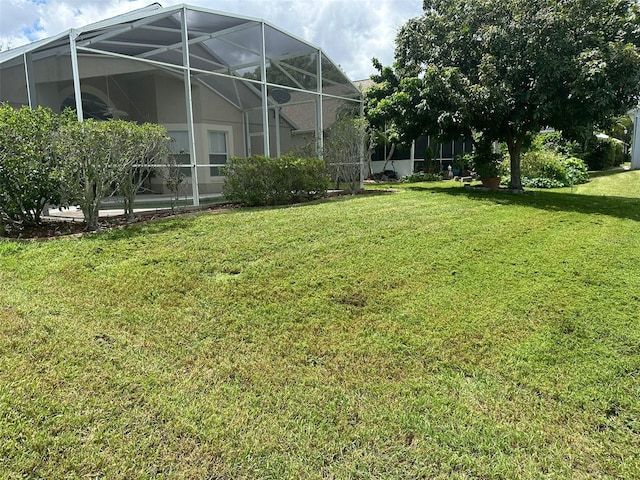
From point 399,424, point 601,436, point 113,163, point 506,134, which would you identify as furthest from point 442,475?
point 506,134

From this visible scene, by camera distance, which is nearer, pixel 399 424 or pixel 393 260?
pixel 399 424

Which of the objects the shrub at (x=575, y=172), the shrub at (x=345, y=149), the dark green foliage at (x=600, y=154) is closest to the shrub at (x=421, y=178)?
the shrub at (x=575, y=172)

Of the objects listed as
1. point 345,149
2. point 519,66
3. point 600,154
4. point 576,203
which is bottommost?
point 576,203

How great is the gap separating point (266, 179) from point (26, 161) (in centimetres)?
440

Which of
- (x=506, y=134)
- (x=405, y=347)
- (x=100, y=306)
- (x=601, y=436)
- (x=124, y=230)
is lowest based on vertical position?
(x=601, y=436)

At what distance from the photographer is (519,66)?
10289mm

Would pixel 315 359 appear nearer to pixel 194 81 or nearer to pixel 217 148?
pixel 194 81

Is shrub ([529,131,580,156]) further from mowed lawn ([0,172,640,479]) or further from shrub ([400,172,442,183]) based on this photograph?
mowed lawn ([0,172,640,479])

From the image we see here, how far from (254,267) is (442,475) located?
2.95 metres

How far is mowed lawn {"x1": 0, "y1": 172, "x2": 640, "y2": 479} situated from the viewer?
2.19 meters

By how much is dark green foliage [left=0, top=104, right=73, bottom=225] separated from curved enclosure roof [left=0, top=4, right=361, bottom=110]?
234 cm

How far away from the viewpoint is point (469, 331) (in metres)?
3.47

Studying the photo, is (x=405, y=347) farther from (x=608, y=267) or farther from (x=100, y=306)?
(x=608, y=267)

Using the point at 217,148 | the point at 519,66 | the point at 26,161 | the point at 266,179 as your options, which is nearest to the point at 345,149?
the point at 266,179
